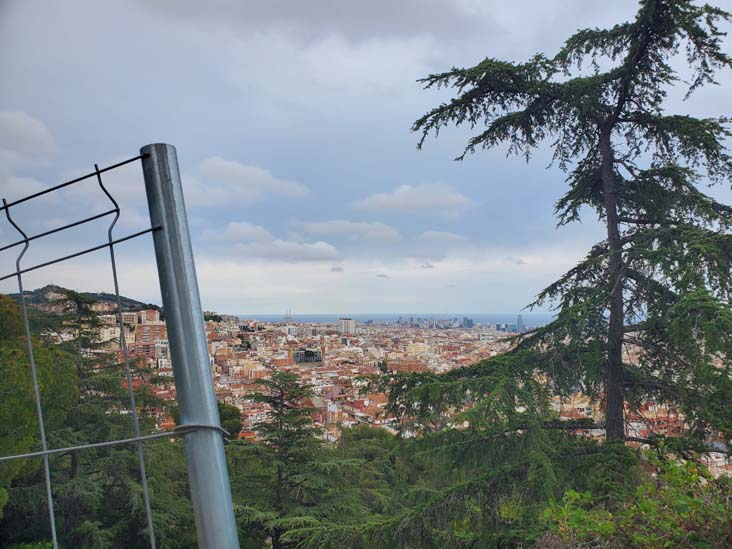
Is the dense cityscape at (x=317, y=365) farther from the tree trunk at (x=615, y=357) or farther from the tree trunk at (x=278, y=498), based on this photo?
the tree trunk at (x=278, y=498)

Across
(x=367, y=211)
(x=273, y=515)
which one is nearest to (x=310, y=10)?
(x=273, y=515)

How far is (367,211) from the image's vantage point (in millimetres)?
26328

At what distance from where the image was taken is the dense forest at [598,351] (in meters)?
2.90

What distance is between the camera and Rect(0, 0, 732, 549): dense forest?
2.90 m

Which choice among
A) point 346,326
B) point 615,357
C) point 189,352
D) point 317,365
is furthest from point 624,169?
point 346,326

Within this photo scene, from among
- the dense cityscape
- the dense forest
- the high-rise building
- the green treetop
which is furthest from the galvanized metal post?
the high-rise building

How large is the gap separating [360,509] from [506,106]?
5.71m

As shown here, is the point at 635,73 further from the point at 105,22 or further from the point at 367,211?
the point at 367,211

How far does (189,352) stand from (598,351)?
3.83m

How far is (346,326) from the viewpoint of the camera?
106 feet

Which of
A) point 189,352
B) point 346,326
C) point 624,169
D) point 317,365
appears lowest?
point 317,365

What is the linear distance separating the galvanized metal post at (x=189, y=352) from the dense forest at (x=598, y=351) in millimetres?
1634

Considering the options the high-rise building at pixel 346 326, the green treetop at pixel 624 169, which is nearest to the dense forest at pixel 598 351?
the green treetop at pixel 624 169

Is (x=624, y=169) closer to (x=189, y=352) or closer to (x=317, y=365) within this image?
(x=189, y=352)
